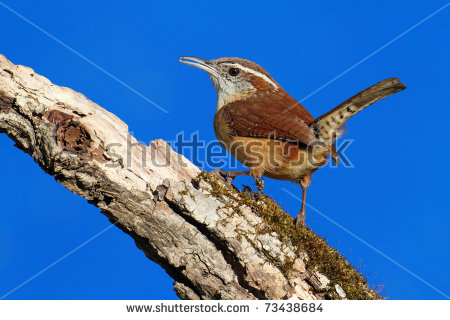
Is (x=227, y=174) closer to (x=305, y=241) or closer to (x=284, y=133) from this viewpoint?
(x=284, y=133)

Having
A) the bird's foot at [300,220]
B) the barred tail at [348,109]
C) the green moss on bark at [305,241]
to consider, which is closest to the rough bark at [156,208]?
the green moss on bark at [305,241]

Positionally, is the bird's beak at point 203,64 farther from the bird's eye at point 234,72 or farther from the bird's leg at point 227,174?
the bird's leg at point 227,174

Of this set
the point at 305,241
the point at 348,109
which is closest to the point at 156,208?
the point at 305,241

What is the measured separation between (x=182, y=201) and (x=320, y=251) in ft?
5.14

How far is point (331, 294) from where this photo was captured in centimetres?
428

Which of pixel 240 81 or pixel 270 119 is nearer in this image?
pixel 270 119

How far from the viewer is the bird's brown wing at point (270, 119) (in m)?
5.22

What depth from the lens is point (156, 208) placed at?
165 inches

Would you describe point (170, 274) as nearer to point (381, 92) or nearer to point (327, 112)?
point (327, 112)

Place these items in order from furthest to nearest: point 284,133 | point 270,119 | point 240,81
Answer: point 240,81, point 270,119, point 284,133

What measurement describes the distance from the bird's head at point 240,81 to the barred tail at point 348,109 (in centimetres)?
135

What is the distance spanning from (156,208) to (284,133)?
6.34 feet

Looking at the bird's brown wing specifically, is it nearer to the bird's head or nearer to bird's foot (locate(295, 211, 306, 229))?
the bird's head
